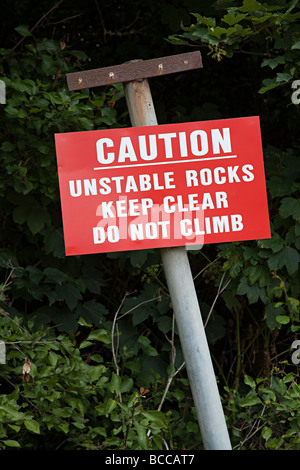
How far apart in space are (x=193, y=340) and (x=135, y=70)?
0.97 m

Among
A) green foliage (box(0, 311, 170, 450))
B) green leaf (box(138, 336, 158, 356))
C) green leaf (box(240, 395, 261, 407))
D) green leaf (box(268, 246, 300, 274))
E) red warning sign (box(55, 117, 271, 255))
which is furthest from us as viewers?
green leaf (box(138, 336, 158, 356))

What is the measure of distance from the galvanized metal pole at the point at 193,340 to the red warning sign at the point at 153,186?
10 cm

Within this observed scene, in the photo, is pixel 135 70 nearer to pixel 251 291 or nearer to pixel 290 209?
pixel 290 209

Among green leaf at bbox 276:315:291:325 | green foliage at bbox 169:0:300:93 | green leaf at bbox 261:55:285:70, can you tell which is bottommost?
green leaf at bbox 276:315:291:325

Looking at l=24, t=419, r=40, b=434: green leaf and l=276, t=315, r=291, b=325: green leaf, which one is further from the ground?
l=276, t=315, r=291, b=325: green leaf

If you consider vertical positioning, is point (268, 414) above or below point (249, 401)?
below

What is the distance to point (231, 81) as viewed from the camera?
13.6 feet

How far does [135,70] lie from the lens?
2.14 metres

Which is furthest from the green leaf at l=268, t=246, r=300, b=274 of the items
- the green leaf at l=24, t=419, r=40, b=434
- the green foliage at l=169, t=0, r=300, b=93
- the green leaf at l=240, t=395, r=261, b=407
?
the green leaf at l=24, t=419, r=40, b=434

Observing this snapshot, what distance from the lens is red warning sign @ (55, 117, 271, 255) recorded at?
2092 millimetres

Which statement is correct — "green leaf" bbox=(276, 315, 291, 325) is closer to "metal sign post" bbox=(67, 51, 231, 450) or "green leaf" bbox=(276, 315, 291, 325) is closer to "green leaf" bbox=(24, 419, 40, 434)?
"metal sign post" bbox=(67, 51, 231, 450)

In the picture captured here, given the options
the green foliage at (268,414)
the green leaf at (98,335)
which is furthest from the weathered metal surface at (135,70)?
the green foliage at (268,414)

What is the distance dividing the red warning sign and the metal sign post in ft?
0.37

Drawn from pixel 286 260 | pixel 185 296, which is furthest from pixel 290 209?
pixel 185 296
